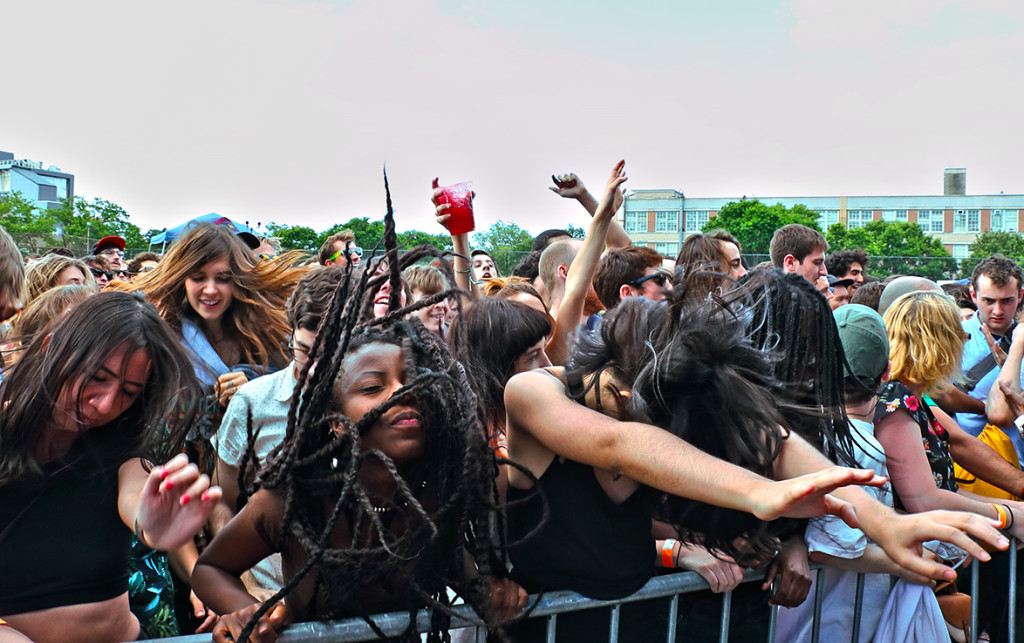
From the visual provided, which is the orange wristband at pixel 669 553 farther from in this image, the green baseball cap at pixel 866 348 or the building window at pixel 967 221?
the building window at pixel 967 221

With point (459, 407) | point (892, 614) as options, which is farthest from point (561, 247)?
point (459, 407)

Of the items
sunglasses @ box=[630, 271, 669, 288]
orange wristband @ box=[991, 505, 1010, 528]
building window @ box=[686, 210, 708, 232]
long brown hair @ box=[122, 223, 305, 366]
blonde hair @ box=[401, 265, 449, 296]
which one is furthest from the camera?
building window @ box=[686, 210, 708, 232]

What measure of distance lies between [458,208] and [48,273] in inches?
130

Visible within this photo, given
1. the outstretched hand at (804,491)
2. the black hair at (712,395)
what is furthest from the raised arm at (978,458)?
the outstretched hand at (804,491)

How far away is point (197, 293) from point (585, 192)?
2.37 meters

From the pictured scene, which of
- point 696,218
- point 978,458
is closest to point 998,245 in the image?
point 696,218

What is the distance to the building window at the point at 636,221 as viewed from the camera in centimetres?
10600

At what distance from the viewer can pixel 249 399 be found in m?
2.97

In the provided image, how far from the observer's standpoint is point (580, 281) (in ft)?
13.9

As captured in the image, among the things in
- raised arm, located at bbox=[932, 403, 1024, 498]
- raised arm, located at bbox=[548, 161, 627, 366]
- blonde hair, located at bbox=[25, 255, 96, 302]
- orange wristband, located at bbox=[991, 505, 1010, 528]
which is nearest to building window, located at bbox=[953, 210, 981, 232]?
raised arm, located at bbox=[932, 403, 1024, 498]

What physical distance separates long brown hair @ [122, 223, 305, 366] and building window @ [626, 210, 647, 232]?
338ft

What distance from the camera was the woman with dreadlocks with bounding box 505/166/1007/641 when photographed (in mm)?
1951

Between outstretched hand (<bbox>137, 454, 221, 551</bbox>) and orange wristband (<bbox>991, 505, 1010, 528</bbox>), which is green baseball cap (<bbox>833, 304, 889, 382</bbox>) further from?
outstretched hand (<bbox>137, 454, 221, 551</bbox>)

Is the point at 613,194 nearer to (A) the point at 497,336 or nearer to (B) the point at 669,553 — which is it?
(A) the point at 497,336
